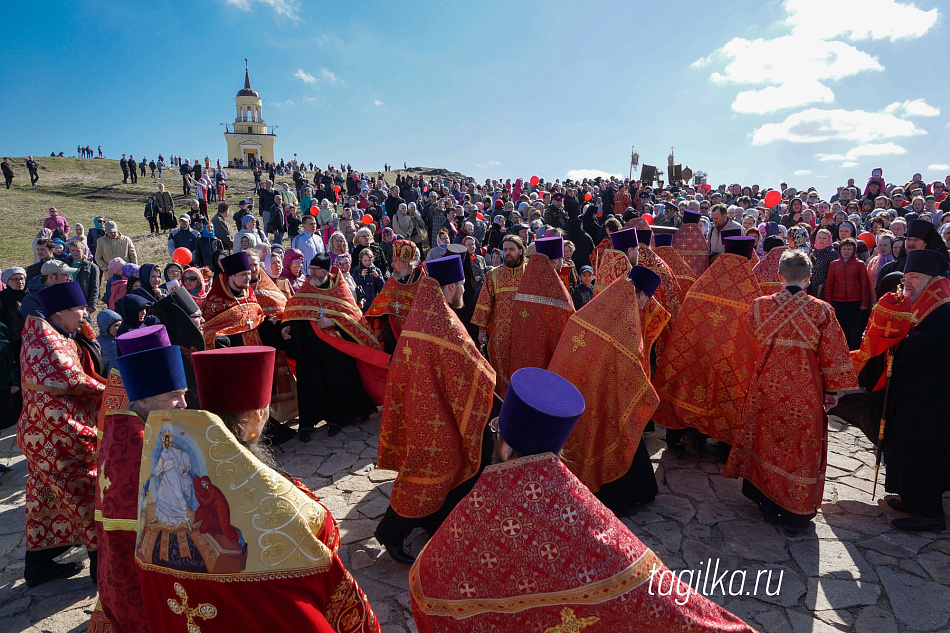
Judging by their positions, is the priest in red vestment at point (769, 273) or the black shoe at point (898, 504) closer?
the black shoe at point (898, 504)

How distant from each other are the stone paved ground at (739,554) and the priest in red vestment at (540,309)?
164 centimetres

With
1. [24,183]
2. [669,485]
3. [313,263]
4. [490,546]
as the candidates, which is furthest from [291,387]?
[24,183]

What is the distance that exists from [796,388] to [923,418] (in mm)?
1070

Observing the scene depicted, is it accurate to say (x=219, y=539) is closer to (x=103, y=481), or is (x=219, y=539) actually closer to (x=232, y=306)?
(x=103, y=481)

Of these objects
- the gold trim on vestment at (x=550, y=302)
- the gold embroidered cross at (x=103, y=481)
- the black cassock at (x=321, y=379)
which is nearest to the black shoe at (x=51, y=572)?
the gold embroidered cross at (x=103, y=481)

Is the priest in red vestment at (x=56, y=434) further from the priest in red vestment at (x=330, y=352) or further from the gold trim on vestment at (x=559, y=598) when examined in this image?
the gold trim on vestment at (x=559, y=598)

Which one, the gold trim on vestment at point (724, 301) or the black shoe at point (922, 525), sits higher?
the gold trim on vestment at point (724, 301)

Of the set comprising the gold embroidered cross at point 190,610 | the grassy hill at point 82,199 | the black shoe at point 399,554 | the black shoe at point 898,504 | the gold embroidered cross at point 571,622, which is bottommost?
the black shoe at point 399,554

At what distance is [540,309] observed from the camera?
233 inches

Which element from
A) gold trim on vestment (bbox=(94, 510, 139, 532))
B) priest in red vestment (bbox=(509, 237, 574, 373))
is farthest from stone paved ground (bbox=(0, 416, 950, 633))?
gold trim on vestment (bbox=(94, 510, 139, 532))

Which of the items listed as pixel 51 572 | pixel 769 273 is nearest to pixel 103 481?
pixel 51 572

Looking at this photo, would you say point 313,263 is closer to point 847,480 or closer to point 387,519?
point 387,519

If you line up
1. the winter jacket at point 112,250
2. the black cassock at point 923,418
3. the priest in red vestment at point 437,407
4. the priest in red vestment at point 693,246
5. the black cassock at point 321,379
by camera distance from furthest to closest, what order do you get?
the winter jacket at point 112,250 → the priest in red vestment at point 693,246 → the black cassock at point 321,379 → the black cassock at point 923,418 → the priest in red vestment at point 437,407

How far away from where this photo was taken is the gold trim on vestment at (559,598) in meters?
1.80
